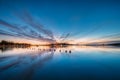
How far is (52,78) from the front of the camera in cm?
858

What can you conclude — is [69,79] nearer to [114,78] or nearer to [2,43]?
[114,78]

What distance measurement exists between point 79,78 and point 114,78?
2440 mm

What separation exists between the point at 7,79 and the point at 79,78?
4.97 meters

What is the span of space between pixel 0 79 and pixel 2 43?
440 ft

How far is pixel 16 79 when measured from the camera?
8.24 m

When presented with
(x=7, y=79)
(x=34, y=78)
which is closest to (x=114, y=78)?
(x=34, y=78)

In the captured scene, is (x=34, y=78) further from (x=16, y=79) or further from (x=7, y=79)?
(x=7, y=79)

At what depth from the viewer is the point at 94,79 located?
836 centimetres

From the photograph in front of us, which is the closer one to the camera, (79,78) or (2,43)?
(79,78)

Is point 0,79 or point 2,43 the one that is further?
point 2,43

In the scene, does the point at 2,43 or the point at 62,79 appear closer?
the point at 62,79

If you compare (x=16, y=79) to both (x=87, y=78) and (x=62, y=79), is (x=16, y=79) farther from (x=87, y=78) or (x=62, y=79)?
(x=87, y=78)

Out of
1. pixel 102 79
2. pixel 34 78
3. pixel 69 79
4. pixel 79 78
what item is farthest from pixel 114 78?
pixel 34 78

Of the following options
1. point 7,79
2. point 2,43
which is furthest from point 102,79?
point 2,43
